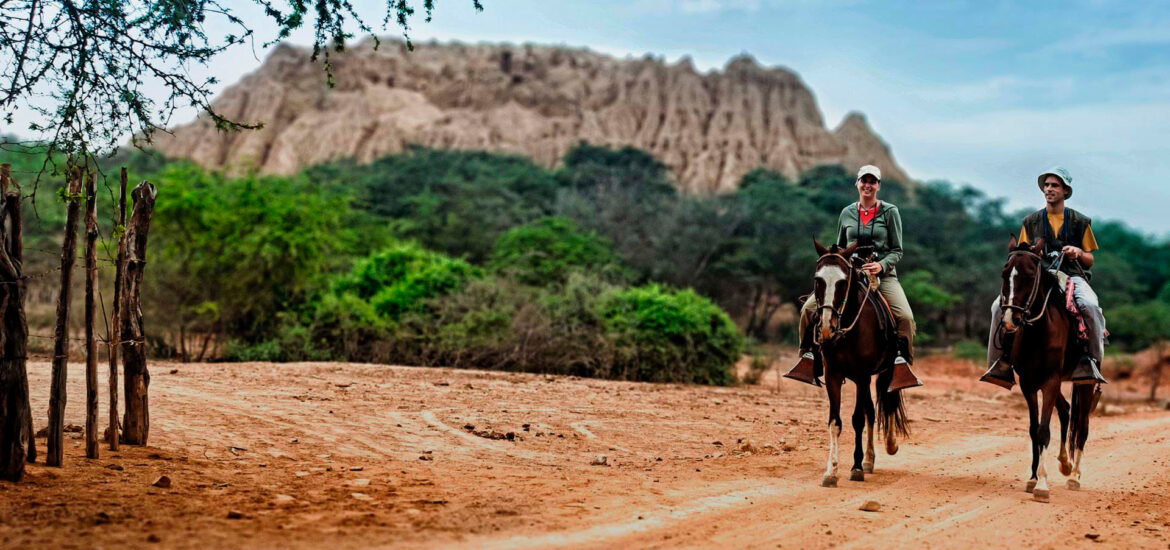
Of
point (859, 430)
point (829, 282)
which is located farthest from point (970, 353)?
point (829, 282)

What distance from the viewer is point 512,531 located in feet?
18.1

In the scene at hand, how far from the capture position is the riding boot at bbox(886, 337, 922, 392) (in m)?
7.98

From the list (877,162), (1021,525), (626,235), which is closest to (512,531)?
(1021,525)

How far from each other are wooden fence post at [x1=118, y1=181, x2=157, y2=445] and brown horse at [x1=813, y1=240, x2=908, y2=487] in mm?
5681

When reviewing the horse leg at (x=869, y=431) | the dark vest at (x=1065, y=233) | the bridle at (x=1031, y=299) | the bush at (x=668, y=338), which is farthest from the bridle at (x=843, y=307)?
the bush at (x=668, y=338)

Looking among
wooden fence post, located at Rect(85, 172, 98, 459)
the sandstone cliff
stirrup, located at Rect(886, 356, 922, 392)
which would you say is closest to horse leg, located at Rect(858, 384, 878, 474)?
stirrup, located at Rect(886, 356, 922, 392)

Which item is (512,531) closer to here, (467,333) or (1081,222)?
(1081,222)

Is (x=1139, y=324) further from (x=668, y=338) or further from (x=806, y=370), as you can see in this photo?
(x=806, y=370)

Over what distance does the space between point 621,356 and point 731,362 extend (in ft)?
8.57

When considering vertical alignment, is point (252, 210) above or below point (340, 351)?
above

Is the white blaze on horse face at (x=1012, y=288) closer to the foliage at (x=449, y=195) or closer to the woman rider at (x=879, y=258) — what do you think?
the woman rider at (x=879, y=258)

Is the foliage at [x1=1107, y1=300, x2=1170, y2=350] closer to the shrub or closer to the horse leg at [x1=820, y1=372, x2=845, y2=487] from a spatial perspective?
the shrub

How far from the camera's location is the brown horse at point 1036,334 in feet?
24.6

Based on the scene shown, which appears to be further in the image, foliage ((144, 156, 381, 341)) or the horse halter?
foliage ((144, 156, 381, 341))
